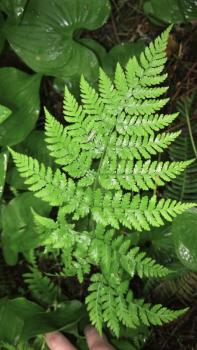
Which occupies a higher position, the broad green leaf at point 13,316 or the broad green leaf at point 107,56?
the broad green leaf at point 107,56

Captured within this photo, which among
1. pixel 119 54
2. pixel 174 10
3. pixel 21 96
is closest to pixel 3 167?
pixel 21 96

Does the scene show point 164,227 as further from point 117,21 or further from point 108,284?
point 117,21

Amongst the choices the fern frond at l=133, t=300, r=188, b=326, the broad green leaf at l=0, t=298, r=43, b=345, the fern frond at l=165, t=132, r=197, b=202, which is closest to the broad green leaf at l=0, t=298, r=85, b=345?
the broad green leaf at l=0, t=298, r=43, b=345

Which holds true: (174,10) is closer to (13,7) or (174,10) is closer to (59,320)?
(13,7)

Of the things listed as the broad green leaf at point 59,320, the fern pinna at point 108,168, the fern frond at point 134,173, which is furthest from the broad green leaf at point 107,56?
the broad green leaf at point 59,320

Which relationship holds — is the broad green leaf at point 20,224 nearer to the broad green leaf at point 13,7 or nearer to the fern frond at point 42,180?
the fern frond at point 42,180
